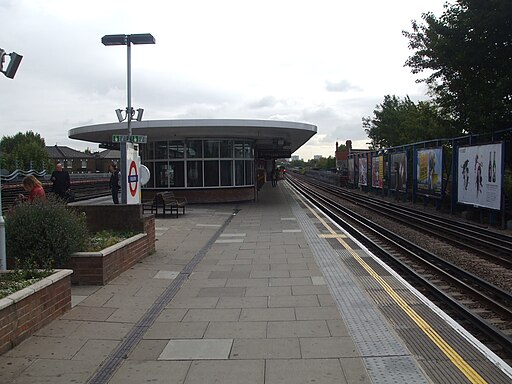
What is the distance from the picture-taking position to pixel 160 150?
81.9 feet

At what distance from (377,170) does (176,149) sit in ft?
61.6

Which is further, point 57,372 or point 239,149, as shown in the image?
point 239,149

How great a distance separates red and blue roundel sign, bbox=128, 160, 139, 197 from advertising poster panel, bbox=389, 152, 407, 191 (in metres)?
21.1

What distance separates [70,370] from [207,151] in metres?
20.5

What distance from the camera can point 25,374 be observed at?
408cm

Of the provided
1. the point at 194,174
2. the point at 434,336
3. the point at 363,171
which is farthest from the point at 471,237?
the point at 363,171

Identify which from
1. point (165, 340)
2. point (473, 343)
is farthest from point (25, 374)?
point (473, 343)

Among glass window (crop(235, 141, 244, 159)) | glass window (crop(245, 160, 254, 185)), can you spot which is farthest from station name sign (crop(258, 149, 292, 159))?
glass window (crop(235, 141, 244, 159))

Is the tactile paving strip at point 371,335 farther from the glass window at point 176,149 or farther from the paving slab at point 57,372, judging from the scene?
the glass window at point 176,149

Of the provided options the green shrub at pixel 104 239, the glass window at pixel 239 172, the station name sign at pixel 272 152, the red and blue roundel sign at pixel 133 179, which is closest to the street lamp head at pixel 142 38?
the red and blue roundel sign at pixel 133 179

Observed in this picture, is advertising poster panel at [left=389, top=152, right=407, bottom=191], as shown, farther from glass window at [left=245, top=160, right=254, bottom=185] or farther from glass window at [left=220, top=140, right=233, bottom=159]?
glass window at [left=220, top=140, right=233, bottom=159]

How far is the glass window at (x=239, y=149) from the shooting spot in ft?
83.2

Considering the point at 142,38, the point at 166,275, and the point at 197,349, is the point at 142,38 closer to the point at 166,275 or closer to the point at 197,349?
the point at 166,275

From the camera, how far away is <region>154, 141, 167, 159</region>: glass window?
81.3 feet
